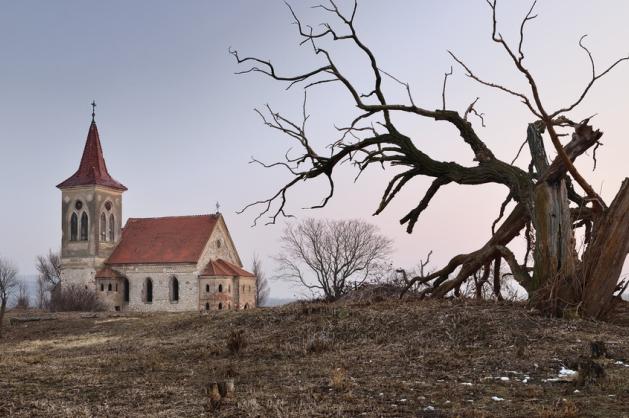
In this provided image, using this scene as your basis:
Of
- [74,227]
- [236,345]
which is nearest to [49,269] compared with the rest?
[74,227]

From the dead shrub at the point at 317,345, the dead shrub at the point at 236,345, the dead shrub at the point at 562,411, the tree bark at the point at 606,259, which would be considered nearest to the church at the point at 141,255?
the dead shrub at the point at 236,345

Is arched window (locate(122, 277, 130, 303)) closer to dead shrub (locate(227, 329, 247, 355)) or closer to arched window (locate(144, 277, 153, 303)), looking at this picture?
arched window (locate(144, 277, 153, 303))

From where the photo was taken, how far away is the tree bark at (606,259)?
11.1m

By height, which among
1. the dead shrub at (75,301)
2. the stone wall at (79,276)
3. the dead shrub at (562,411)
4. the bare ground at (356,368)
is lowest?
the dead shrub at (562,411)

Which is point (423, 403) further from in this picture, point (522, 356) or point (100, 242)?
point (100, 242)

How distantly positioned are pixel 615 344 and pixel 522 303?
3.07 meters

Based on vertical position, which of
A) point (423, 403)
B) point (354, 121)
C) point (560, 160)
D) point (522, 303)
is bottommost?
point (423, 403)

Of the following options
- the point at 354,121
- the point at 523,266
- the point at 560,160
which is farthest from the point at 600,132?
the point at 354,121

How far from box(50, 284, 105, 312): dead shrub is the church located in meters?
3.26

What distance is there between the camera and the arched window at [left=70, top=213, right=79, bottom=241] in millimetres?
52375

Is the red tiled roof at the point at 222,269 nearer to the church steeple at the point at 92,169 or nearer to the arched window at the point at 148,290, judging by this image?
the arched window at the point at 148,290

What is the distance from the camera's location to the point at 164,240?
51.0 metres

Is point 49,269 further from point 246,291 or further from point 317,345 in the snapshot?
point 317,345

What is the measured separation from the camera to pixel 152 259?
4988 cm
